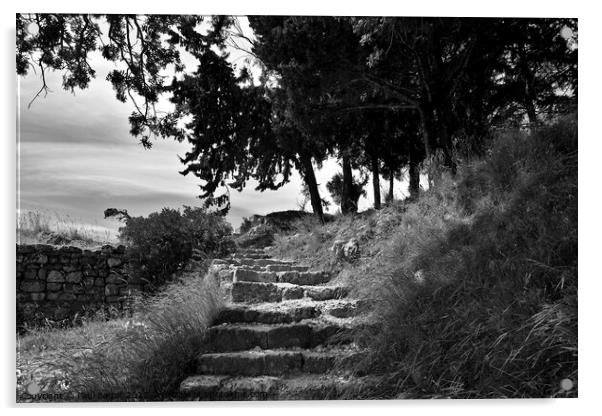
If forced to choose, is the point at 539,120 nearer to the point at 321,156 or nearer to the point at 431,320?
the point at 431,320

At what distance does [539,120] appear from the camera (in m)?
4.86

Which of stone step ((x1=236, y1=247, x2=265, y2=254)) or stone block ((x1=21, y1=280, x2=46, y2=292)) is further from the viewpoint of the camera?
stone step ((x1=236, y1=247, x2=265, y2=254))

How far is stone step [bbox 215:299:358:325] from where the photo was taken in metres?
4.27

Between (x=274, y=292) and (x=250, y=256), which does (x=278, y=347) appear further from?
(x=250, y=256)

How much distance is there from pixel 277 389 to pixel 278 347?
24.5 inches

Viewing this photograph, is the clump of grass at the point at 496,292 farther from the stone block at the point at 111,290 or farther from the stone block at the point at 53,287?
the stone block at the point at 53,287

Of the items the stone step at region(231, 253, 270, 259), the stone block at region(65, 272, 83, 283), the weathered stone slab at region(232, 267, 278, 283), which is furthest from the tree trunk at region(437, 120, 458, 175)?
the stone block at region(65, 272, 83, 283)

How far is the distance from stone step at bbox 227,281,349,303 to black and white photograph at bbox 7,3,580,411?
2 cm

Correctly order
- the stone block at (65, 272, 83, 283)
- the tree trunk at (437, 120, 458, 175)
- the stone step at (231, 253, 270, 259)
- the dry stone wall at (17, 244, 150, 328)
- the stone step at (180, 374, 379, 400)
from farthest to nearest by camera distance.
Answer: the stone step at (231, 253, 270, 259), the stone block at (65, 272, 83, 283), the dry stone wall at (17, 244, 150, 328), the tree trunk at (437, 120, 458, 175), the stone step at (180, 374, 379, 400)

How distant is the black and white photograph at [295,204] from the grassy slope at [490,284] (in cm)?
2

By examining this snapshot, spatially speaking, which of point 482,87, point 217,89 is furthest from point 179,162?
point 482,87

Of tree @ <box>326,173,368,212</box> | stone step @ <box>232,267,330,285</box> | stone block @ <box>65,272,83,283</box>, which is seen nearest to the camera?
stone step @ <box>232,267,330,285</box>

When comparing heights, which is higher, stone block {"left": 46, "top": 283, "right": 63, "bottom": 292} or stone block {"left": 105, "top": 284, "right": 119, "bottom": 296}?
stone block {"left": 46, "top": 283, "right": 63, "bottom": 292}

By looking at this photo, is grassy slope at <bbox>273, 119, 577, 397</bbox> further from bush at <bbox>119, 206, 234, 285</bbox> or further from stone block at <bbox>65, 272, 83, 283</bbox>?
stone block at <bbox>65, 272, 83, 283</bbox>
